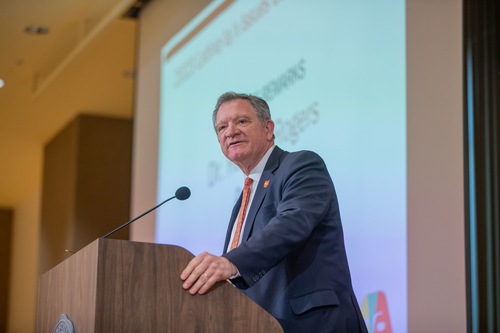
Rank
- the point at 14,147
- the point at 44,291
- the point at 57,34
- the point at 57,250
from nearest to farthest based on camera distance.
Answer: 1. the point at 44,291
2. the point at 57,34
3. the point at 57,250
4. the point at 14,147

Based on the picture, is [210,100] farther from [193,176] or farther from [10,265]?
[10,265]

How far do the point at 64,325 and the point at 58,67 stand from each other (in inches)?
269

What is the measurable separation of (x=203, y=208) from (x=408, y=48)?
2054 mm

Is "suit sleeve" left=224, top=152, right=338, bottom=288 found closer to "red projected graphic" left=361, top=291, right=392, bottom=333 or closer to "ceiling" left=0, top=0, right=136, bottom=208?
"red projected graphic" left=361, top=291, right=392, bottom=333

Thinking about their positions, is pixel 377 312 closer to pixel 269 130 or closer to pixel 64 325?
pixel 269 130

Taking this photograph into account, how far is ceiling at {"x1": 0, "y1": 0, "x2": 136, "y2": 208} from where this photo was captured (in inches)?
293

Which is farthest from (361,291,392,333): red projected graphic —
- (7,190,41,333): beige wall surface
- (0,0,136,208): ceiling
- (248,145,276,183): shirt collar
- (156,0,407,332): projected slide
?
(7,190,41,333): beige wall surface

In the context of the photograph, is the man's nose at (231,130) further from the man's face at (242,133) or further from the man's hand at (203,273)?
the man's hand at (203,273)

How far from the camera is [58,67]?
8.69m

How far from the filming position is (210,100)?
543cm

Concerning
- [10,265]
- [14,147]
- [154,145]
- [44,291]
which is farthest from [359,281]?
[10,265]

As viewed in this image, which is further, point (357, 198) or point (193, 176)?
point (193, 176)

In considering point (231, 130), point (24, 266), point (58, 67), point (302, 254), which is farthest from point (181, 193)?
point (24, 266)

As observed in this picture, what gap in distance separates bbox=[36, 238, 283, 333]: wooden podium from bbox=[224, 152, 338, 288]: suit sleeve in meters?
0.09
